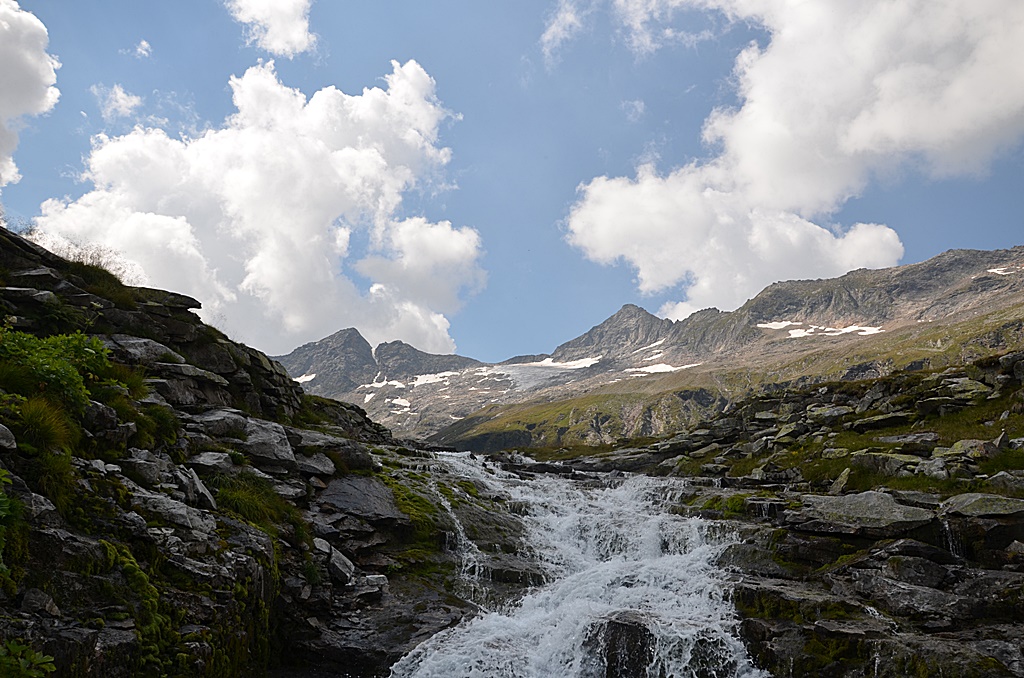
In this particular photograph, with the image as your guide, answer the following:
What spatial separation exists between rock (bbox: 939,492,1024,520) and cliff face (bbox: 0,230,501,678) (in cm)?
2124

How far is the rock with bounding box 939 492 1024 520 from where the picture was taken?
2103cm

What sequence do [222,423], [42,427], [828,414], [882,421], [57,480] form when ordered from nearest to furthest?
[57,480] < [42,427] < [222,423] < [882,421] < [828,414]

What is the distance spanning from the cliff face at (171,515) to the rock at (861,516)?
1709 cm

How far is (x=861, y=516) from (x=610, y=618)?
13.4 meters

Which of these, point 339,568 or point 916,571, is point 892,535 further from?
point 339,568

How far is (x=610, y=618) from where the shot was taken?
19203mm

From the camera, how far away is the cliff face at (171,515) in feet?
36.6

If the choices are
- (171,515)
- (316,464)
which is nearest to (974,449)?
(316,464)

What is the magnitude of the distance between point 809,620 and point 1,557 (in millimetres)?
21663

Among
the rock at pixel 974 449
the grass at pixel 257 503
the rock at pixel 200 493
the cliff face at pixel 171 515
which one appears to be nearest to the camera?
the cliff face at pixel 171 515

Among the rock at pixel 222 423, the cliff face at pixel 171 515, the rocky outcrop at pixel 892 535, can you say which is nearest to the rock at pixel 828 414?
the rocky outcrop at pixel 892 535

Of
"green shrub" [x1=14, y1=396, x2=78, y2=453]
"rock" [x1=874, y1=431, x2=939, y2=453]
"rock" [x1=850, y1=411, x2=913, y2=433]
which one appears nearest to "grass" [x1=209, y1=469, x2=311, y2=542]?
"green shrub" [x1=14, y1=396, x2=78, y2=453]

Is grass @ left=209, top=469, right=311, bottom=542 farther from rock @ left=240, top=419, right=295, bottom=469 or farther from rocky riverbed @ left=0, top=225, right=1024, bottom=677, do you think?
rock @ left=240, top=419, right=295, bottom=469

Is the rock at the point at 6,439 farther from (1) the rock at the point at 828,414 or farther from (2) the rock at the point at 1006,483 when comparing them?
(1) the rock at the point at 828,414
